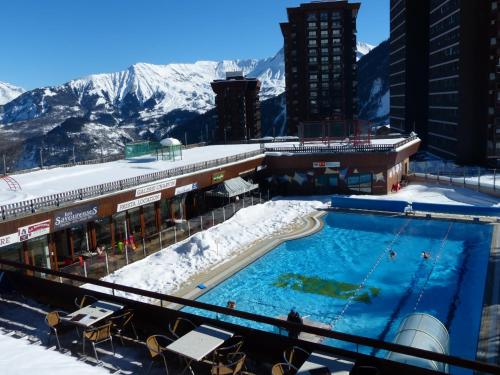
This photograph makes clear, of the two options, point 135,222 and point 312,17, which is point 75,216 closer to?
point 135,222

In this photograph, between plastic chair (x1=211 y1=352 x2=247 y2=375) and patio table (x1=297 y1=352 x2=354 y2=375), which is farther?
plastic chair (x1=211 y1=352 x2=247 y2=375)

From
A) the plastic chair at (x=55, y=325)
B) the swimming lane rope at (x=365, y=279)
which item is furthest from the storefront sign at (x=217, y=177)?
the plastic chair at (x=55, y=325)

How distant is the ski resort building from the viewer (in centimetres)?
2188

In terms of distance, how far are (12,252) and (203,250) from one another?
366 inches

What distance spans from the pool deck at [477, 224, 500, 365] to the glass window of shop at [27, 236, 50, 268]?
1908 centimetres

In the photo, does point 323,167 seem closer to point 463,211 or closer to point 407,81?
point 463,211

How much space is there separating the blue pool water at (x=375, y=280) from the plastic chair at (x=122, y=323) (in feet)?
27.9

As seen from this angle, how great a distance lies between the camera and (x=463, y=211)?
33062 millimetres

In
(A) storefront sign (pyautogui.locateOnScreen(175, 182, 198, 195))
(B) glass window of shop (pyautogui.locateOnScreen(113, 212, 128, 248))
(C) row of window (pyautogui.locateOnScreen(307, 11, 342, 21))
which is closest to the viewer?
(B) glass window of shop (pyautogui.locateOnScreen(113, 212, 128, 248))

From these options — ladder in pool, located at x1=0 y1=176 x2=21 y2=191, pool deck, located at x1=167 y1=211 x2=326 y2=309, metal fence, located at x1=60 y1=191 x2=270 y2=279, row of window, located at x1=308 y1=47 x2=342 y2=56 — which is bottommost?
pool deck, located at x1=167 y1=211 x2=326 y2=309

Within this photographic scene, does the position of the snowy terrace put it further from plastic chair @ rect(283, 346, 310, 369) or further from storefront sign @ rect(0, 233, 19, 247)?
plastic chair @ rect(283, 346, 310, 369)

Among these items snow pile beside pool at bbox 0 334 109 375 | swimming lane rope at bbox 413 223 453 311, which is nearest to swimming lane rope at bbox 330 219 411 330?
swimming lane rope at bbox 413 223 453 311

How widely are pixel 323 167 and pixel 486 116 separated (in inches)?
1300

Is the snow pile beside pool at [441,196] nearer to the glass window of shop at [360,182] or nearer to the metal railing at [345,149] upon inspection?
the glass window of shop at [360,182]
